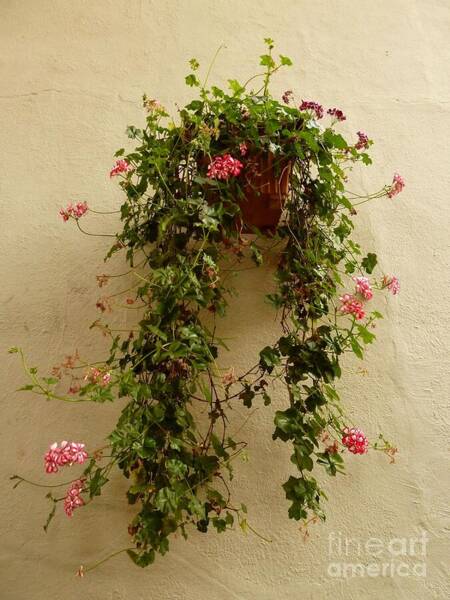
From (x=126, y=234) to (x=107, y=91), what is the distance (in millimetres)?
590

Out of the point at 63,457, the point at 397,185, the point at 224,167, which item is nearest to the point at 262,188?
the point at 224,167

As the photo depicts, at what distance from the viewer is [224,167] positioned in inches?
41.8

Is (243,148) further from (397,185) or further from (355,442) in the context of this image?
Result: (355,442)

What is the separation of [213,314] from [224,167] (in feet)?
1.29

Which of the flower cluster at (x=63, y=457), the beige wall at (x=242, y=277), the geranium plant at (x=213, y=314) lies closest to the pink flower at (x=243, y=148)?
the geranium plant at (x=213, y=314)

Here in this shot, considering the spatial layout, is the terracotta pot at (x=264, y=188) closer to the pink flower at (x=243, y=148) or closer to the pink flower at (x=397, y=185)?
the pink flower at (x=243, y=148)

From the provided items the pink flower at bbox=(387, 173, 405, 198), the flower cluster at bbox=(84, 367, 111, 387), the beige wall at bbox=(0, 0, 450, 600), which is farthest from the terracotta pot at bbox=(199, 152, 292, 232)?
the flower cluster at bbox=(84, 367, 111, 387)

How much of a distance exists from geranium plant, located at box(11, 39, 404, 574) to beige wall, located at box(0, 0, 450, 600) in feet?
0.19

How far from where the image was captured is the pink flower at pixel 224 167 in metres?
1.06

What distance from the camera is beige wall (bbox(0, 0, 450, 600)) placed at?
112 centimetres

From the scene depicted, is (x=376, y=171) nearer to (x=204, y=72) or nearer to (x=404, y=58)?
→ (x=404, y=58)

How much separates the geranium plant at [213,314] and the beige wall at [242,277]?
6cm

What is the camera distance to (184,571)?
111 centimetres

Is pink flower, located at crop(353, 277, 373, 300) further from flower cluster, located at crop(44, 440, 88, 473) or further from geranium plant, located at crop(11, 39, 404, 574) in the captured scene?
flower cluster, located at crop(44, 440, 88, 473)
